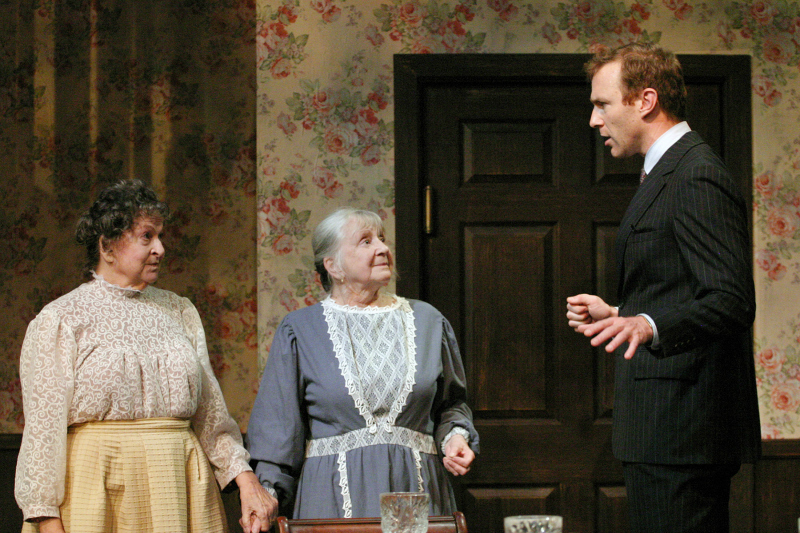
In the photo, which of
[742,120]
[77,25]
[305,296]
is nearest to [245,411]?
[305,296]

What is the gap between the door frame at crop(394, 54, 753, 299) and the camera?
3.06m

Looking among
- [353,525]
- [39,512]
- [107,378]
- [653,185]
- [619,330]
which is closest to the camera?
[619,330]

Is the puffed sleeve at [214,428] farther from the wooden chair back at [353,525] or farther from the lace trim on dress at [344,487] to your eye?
the wooden chair back at [353,525]

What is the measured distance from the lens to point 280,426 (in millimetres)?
2283

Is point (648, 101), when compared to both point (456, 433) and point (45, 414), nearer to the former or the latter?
point (456, 433)

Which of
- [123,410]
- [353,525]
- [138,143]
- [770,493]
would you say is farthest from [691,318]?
[138,143]

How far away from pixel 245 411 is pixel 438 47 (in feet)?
5.64

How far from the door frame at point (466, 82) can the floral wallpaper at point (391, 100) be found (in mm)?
38

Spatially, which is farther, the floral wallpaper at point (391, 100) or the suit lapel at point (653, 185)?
the floral wallpaper at point (391, 100)

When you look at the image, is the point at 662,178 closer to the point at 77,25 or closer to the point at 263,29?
the point at 263,29

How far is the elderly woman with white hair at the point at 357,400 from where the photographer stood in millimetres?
2250

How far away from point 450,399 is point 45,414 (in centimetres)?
108

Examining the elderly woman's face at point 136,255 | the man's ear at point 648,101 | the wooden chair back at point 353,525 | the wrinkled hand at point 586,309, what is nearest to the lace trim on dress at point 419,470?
the wooden chair back at point 353,525

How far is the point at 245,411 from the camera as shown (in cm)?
366
